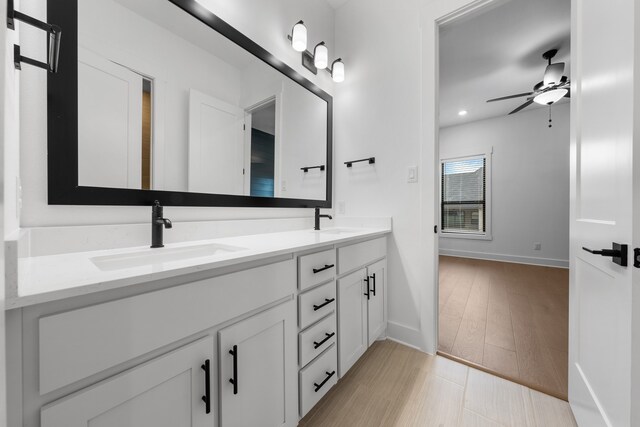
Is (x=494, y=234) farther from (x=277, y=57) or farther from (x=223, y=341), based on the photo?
(x=223, y=341)

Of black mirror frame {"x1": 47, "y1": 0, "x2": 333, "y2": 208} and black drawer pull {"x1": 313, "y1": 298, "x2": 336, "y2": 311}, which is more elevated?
black mirror frame {"x1": 47, "y1": 0, "x2": 333, "y2": 208}

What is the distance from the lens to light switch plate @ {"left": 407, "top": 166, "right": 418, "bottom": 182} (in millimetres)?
1741

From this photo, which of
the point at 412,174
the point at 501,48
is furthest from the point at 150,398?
the point at 501,48

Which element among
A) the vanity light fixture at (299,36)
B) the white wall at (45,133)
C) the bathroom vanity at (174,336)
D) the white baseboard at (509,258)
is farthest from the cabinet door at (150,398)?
the white baseboard at (509,258)

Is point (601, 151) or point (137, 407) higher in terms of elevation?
point (601, 151)

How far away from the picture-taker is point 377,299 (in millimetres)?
1688

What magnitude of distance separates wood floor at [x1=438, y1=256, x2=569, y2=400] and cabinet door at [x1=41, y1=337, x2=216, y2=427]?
5.39 feet

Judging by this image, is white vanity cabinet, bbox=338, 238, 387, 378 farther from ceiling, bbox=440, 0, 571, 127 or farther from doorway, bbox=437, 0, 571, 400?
ceiling, bbox=440, 0, 571, 127

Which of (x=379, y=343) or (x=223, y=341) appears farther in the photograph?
(x=379, y=343)

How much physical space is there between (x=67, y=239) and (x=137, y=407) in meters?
0.62

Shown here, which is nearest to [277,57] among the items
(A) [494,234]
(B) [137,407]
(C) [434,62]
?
(C) [434,62]

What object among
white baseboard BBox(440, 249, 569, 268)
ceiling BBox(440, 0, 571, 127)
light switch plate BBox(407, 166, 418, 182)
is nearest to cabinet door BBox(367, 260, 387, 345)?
light switch plate BBox(407, 166, 418, 182)

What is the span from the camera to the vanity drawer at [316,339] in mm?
1068

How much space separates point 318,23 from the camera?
6.66 feet
